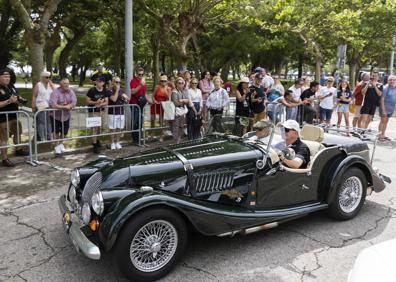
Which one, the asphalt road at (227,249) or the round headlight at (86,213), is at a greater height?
the round headlight at (86,213)

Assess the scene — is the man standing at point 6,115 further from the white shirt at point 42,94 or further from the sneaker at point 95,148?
the sneaker at point 95,148

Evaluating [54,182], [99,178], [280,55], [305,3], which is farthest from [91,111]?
[280,55]

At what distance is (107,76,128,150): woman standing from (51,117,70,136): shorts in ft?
3.20

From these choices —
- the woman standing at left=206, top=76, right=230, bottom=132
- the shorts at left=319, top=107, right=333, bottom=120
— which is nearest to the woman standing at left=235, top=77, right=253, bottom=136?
the woman standing at left=206, top=76, right=230, bottom=132

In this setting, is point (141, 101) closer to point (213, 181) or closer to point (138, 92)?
point (138, 92)

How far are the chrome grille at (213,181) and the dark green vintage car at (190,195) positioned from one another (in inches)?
0.4

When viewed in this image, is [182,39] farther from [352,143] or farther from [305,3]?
[352,143]

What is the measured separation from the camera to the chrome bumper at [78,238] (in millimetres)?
3477

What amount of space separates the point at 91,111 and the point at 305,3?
496 inches

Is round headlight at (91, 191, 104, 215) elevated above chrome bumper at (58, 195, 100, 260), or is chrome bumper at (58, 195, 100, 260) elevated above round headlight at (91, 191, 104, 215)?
round headlight at (91, 191, 104, 215)

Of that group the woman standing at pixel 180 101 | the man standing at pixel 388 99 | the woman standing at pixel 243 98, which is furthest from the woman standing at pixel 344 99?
the woman standing at pixel 180 101

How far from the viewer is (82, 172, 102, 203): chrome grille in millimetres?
4102

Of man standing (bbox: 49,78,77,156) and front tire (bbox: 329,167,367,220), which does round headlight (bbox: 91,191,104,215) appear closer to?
front tire (bbox: 329,167,367,220)

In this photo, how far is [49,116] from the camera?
841cm
